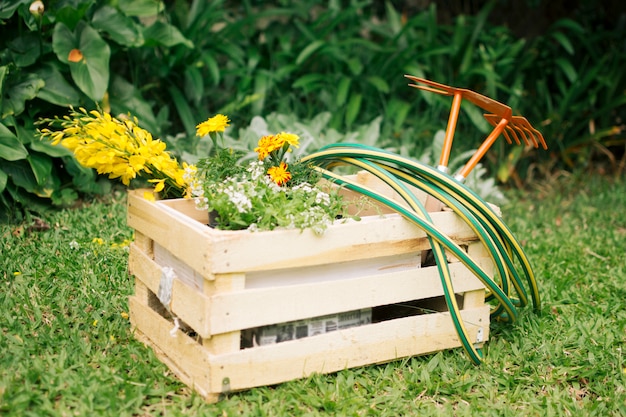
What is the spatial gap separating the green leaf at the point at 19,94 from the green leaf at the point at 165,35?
0.74m

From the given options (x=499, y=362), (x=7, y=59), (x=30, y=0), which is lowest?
(x=499, y=362)

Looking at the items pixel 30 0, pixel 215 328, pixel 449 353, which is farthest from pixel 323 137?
pixel 215 328

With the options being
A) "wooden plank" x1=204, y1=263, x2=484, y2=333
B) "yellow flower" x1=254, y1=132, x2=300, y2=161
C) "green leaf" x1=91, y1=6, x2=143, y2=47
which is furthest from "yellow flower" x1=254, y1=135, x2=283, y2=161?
"green leaf" x1=91, y1=6, x2=143, y2=47

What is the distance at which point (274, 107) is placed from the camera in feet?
14.3

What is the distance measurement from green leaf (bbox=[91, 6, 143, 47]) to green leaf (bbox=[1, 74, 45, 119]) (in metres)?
0.45

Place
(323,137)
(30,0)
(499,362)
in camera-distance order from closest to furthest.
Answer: (499,362), (30,0), (323,137)

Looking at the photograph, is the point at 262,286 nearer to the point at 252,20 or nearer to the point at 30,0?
the point at 30,0

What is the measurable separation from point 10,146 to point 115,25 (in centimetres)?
86

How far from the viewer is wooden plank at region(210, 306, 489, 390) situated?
171 cm

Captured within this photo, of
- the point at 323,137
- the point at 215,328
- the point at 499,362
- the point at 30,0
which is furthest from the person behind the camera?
the point at 323,137

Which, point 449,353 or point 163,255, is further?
point 449,353

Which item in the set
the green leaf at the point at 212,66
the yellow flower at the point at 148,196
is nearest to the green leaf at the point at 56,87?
the green leaf at the point at 212,66

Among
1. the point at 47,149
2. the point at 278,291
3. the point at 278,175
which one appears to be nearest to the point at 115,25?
the point at 47,149

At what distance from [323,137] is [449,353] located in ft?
6.32
